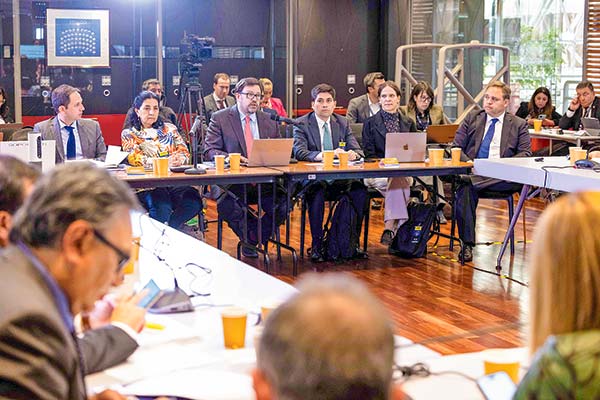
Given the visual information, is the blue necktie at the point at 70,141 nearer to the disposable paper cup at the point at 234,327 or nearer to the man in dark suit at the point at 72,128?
the man in dark suit at the point at 72,128

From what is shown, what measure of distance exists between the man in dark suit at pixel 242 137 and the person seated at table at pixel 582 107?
4527 mm

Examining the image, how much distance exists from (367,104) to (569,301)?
784cm

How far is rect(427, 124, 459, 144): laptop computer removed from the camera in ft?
27.7

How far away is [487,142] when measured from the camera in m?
7.55

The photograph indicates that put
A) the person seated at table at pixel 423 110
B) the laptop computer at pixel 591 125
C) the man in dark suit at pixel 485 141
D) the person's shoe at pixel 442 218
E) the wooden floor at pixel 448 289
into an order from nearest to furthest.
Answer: the wooden floor at pixel 448 289 < the man in dark suit at pixel 485 141 < the person's shoe at pixel 442 218 < the person seated at table at pixel 423 110 < the laptop computer at pixel 591 125

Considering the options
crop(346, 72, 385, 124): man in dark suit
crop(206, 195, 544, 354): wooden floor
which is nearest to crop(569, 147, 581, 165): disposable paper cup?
crop(206, 195, 544, 354): wooden floor

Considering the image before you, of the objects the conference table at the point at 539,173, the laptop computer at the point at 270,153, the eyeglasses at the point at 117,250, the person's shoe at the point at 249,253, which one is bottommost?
the person's shoe at the point at 249,253

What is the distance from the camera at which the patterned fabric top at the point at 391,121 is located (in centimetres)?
776

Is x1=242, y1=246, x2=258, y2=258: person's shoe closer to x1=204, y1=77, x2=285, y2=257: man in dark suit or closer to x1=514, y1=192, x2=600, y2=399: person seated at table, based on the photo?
x1=204, y1=77, x2=285, y2=257: man in dark suit

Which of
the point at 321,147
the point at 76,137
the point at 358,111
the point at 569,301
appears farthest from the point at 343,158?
the point at 569,301

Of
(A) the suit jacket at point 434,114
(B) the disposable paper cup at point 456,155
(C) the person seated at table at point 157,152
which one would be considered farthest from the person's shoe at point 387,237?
(C) the person seated at table at point 157,152

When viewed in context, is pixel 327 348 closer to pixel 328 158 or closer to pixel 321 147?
pixel 328 158

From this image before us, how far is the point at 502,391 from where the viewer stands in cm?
212

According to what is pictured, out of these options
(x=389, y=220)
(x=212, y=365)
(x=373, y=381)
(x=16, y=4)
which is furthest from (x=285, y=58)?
(x=373, y=381)
